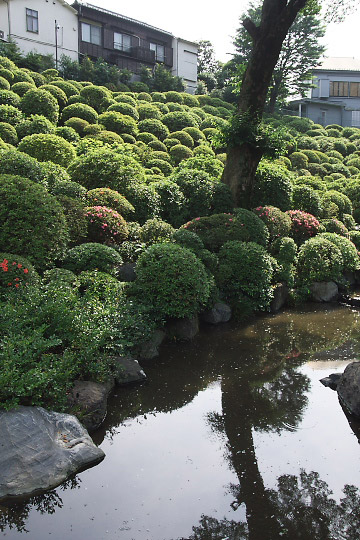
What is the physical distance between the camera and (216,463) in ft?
13.5

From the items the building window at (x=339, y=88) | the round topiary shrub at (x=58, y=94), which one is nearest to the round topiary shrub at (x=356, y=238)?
the round topiary shrub at (x=58, y=94)

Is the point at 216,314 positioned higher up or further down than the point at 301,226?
further down

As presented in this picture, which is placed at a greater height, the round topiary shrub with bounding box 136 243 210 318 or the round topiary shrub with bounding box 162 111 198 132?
the round topiary shrub with bounding box 162 111 198 132

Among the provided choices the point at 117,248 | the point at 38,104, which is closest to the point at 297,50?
the point at 38,104

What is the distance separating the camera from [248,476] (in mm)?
3949

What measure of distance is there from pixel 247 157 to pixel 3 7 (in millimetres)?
22126

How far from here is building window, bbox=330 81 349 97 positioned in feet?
132

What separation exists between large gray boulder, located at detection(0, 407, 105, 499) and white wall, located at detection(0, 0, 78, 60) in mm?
26519

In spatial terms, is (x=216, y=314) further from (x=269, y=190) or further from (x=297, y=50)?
(x=297, y=50)

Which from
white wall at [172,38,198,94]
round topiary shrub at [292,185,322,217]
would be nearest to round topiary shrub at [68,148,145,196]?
round topiary shrub at [292,185,322,217]

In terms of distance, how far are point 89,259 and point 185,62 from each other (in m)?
32.5

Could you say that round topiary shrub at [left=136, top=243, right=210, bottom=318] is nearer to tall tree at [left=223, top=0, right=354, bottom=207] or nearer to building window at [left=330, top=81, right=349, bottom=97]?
tall tree at [left=223, top=0, right=354, bottom=207]

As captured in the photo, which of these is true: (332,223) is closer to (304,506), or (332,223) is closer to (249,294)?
(249,294)

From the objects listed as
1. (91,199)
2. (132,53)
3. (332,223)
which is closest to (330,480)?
(91,199)
